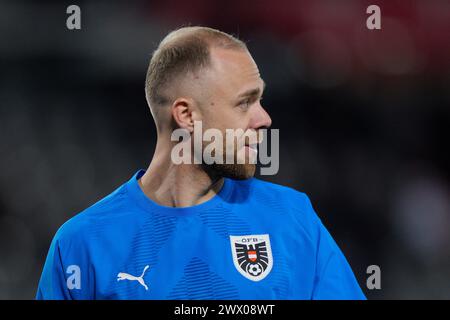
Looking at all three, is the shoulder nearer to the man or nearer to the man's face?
the man

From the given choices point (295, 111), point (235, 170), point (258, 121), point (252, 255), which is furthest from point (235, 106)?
point (295, 111)

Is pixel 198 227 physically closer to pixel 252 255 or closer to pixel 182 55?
pixel 252 255

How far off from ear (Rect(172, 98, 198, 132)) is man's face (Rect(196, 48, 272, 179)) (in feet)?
0.15

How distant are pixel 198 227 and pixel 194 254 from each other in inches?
3.8

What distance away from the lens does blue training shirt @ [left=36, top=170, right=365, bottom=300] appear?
237 centimetres

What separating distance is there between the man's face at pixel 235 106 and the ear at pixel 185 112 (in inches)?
1.8

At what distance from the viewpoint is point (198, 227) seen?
244 cm

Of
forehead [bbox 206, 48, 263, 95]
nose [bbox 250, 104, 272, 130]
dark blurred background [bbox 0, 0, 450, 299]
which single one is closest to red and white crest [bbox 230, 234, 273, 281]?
nose [bbox 250, 104, 272, 130]

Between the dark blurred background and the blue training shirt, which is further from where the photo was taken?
the dark blurred background

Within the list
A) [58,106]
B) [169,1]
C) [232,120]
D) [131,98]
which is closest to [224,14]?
[169,1]

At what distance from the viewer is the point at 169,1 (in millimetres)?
5742

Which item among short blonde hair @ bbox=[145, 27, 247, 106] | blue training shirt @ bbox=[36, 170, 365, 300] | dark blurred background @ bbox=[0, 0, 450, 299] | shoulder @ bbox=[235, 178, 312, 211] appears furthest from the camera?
dark blurred background @ bbox=[0, 0, 450, 299]

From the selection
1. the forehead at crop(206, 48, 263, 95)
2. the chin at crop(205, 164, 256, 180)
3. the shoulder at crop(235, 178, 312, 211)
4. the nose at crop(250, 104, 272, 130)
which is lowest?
the shoulder at crop(235, 178, 312, 211)

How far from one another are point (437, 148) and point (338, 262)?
146 inches
